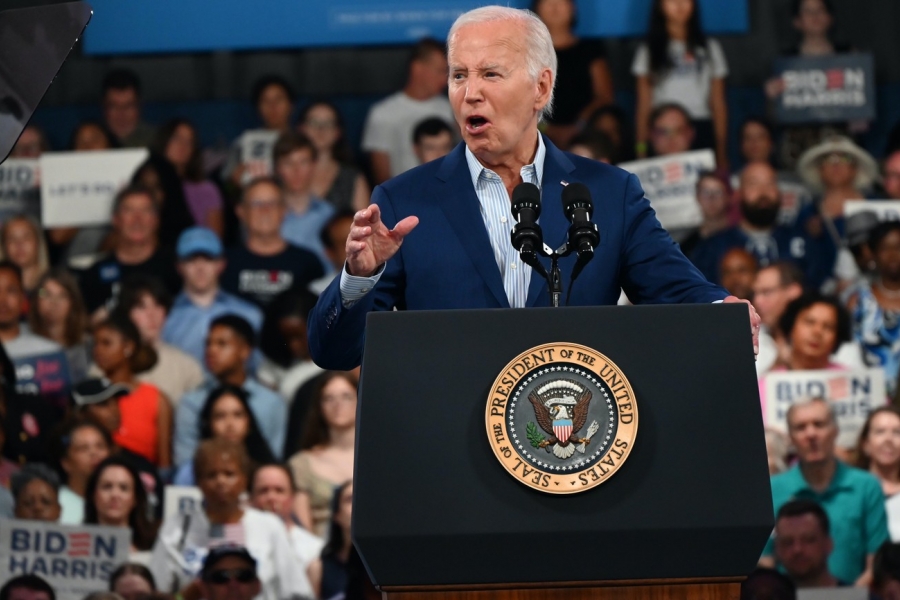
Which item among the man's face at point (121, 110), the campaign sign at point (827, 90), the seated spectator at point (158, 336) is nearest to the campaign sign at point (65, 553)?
the seated spectator at point (158, 336)

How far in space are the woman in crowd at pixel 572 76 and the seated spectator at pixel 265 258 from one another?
1.43 m

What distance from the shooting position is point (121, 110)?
721 cm

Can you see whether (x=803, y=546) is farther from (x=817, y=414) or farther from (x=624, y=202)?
(x=624, y=202)

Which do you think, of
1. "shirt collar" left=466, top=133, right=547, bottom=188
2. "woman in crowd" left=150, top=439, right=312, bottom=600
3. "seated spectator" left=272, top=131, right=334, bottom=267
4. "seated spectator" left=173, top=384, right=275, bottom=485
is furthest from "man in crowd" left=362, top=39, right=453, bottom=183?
"shirt collar" left=466, top=133, right=547, bottom=188

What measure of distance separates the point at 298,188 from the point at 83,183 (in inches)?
37.6

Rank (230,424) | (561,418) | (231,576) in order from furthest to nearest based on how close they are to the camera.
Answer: (230,424) → (231,576) → (561,418)

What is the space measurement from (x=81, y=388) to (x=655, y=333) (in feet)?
13.3

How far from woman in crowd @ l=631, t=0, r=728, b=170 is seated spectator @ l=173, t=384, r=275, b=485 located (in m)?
2.52

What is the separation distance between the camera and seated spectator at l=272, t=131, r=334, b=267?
6.70 metres

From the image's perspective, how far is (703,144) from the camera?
274 inches

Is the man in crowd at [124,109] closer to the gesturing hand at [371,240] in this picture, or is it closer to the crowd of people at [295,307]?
the crowd of people at [295,307]

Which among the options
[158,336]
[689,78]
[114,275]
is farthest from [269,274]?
[689,78]

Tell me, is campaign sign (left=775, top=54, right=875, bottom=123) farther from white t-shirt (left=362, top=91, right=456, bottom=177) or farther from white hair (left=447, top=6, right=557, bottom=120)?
white hair (left=447, top=6, right=557, bottom=120)

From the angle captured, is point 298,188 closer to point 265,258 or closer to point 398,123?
point 265,258
